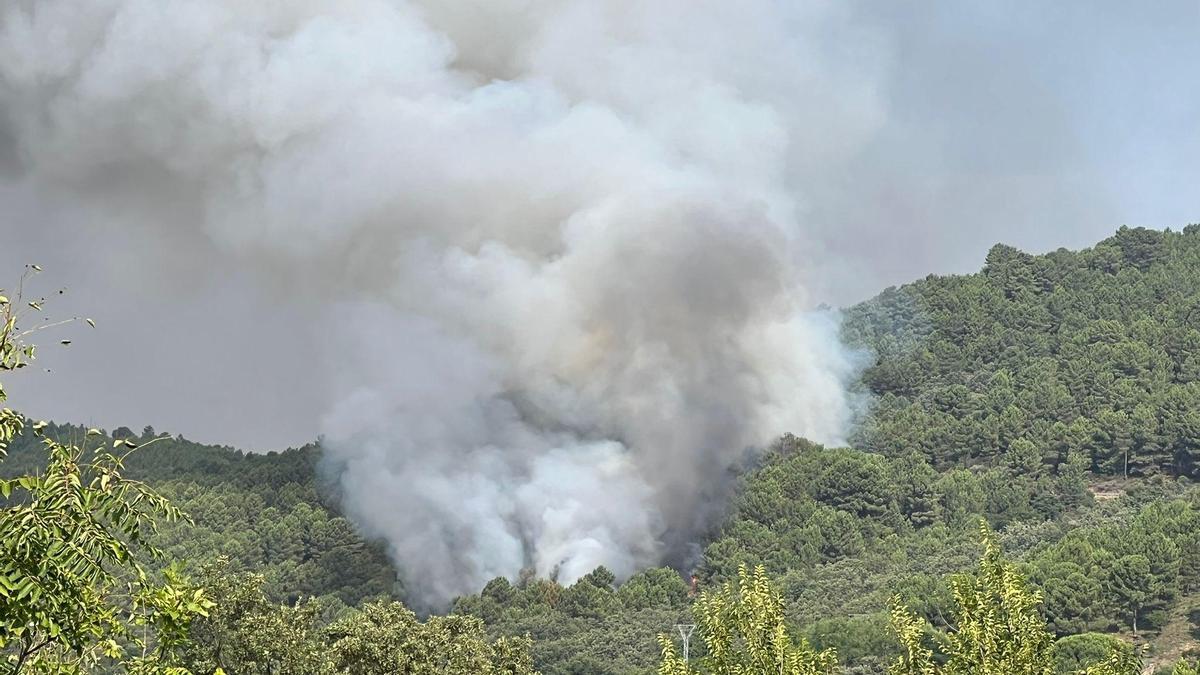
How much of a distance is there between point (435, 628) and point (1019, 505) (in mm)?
100900

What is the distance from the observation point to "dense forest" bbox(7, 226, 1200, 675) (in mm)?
10086

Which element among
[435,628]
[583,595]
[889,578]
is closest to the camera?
[435,628]

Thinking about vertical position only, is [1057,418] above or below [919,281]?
below

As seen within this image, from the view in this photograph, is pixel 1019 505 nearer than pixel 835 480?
Yes

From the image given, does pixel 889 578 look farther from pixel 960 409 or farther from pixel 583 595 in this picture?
pixel 960 409

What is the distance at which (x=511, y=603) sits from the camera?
112 m

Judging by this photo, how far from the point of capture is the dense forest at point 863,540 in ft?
33.1

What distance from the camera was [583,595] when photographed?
362ft

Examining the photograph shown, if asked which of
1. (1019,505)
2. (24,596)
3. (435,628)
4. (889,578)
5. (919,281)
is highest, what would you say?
(919,281)

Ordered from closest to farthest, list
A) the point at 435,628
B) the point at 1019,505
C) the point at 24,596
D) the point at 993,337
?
the point at 24,596, the point at 435,628, the point at 1019,505, the point at 993,337

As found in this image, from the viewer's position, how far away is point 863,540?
12462 cm

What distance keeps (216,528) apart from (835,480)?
6023 cm

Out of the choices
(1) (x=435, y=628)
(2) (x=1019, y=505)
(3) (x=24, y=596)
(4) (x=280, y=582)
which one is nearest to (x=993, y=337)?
(2) (x=1019, y=505)

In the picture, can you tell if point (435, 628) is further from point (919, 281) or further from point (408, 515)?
point (919, 281)
